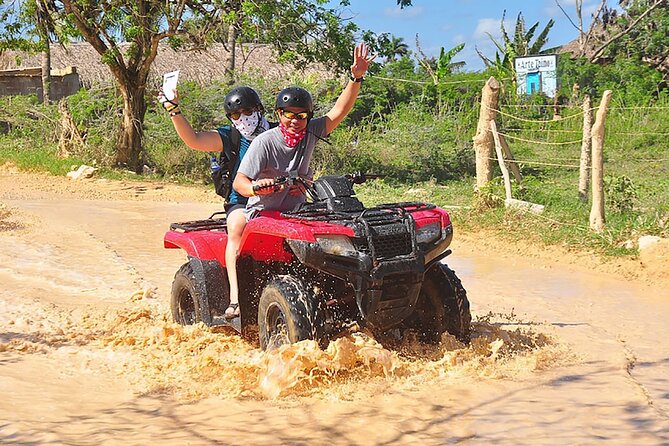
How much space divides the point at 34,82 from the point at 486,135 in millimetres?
17480

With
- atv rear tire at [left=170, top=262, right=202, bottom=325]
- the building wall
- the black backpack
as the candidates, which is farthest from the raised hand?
the building wall

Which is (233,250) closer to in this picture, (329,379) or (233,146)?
(233,146)

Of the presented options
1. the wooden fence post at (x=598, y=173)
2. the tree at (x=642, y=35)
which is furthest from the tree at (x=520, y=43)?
the wooden fence post at (x=598, y=173)

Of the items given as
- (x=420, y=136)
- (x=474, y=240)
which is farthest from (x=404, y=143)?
(x=474, y=240)

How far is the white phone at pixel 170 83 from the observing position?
490 cm

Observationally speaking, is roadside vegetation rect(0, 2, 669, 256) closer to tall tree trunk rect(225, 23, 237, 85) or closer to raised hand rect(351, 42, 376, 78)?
tall tree trunk rect(225, 23, 237, 85)

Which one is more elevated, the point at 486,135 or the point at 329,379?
the point at 486,135

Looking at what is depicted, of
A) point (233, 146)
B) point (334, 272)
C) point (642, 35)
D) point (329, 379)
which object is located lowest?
point (329, 379)

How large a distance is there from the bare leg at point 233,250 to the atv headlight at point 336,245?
83 cm

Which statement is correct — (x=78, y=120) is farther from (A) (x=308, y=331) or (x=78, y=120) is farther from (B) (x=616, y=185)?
(A) (x=308, y=331)

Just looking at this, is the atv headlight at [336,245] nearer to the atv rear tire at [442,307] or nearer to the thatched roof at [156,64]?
the atv rear tire at [442,307]

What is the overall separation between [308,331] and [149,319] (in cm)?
229

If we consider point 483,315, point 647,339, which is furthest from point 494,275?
point 647,339

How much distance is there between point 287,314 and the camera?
4742 millimetres
